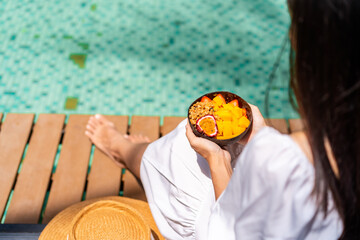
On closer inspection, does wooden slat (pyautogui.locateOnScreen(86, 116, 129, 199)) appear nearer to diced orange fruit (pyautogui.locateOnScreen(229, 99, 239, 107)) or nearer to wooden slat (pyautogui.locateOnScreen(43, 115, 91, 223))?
wooden slat (pyautogui.locateOnScreen(43, 115, 91, 223))

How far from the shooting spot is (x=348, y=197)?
937mm

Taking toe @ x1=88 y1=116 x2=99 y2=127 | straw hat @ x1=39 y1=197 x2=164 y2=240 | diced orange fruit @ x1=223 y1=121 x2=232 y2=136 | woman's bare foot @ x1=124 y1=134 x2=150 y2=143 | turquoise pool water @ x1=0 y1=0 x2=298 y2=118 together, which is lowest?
straw hat @ x1=39 y1=197 x2=164 y2=240

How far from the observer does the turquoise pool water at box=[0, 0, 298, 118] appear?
2916mm

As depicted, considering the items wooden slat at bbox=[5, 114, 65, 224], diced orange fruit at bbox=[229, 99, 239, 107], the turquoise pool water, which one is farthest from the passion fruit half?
the turquoise pool water

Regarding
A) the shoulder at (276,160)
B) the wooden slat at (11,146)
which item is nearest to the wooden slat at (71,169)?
the wooden slat at (11,146)

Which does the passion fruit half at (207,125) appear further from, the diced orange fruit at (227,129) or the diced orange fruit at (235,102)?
the diced orange fruit at (235,102)

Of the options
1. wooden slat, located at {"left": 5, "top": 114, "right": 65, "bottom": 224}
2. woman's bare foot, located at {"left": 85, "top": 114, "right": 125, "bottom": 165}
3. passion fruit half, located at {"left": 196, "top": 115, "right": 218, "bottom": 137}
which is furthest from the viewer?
woman's bare foot, located at {"left": 85, "top": 114, "right": 125, "bottom": 165}

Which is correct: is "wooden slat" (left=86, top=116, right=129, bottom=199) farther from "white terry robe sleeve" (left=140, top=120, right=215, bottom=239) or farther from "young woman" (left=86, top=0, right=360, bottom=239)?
"young woman" (left=86, top=0, right=360, bottom=239)

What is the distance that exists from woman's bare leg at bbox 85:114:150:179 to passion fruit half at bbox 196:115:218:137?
566mm

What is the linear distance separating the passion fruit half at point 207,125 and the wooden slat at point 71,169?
2.97 ft

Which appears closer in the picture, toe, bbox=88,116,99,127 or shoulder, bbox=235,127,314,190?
shoulder, bbox=235,127,314,190

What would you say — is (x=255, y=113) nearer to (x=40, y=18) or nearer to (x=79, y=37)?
(x=79, y=37)

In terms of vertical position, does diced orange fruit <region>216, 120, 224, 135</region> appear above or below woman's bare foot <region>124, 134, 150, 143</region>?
above

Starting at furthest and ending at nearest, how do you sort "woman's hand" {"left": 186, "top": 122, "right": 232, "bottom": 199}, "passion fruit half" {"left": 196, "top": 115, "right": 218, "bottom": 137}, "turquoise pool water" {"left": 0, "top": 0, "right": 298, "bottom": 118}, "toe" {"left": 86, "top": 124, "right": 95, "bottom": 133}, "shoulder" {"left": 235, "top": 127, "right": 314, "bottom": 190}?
"turquoise pool water" {"left": 0, "top": 0, "right": 298, "bottom": 118}, "toe" {"left": 86, "top": 124, "right": 95, "bottom": 133}, "passion fruit half" {"left": 196, "top": 115, "right": 218, "bottom": 137}, "woman's hand" {"left": 186, "top": 122, "right": 232, "bottom": 199}, "shoulder" {"left": 235, "top": 127, "right": 314, "bottom": 190}
